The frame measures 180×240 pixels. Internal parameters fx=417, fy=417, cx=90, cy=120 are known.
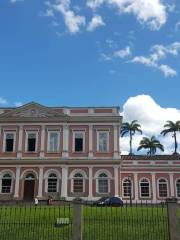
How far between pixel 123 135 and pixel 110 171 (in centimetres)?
2558

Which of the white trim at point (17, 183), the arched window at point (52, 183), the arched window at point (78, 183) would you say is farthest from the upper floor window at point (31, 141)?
the arched window at point (78, 183)

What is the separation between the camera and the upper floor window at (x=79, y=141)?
42375mm

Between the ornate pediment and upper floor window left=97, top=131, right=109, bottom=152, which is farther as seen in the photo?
the ornate pediment

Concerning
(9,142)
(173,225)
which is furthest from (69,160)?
(173,225)

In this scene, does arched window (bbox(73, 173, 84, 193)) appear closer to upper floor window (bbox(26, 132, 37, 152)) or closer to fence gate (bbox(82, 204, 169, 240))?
upper floor window (bbox(26, 132, 37, 152))

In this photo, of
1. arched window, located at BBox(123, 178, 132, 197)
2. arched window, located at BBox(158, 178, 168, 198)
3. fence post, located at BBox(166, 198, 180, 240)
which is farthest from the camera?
arched window, located at BBox(123, 178, 132, 197)

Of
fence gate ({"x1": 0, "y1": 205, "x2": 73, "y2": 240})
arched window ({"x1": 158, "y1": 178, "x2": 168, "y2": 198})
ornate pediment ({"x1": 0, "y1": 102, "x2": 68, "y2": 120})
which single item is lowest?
fence gate ({"x1": 0, "y1": 205, "x2": 73, "y2": 240})

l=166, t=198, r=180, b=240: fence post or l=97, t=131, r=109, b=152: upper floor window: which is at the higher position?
l=97, t=131, r=109, b=152: upper floor window

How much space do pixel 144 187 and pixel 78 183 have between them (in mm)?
7359

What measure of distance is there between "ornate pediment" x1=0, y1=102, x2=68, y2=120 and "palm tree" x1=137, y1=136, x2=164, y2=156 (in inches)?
1061

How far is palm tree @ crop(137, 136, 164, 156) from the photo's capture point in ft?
217

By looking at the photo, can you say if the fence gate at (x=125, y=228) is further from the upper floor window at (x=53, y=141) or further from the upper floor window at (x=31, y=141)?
the upper floor window at (x=31, y=141)

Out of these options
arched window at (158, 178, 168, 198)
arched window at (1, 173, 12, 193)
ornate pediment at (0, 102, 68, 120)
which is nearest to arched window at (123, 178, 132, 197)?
arched window at (158, 178, 168, 198)

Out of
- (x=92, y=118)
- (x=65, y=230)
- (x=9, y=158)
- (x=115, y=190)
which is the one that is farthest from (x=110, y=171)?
(x=65, y=230)
